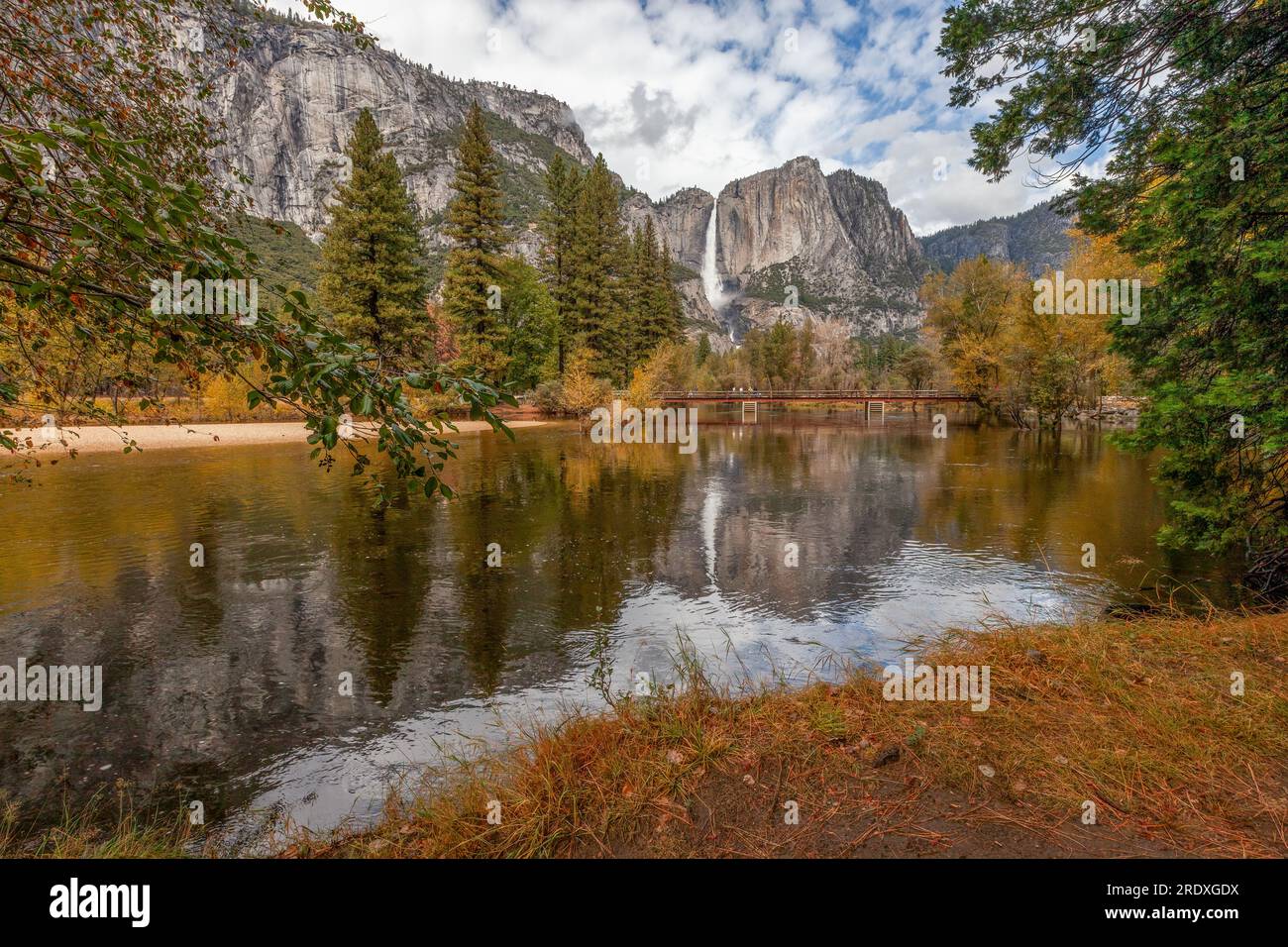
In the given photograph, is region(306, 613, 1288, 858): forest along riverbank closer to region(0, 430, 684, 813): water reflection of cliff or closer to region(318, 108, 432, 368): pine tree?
region(0, 430, 684, 813): water reflection of cliff

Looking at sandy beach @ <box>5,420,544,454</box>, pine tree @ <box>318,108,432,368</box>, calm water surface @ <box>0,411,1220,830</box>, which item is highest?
pine tree @ <box>318,108,432,368</box>

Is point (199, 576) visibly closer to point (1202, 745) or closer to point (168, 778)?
point (168, 778)

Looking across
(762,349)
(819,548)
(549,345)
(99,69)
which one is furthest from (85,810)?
(762,349)

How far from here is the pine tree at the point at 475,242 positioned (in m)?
39.8

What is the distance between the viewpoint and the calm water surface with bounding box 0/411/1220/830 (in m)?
5.40

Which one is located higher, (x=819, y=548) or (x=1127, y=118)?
(x=1127, y=118)

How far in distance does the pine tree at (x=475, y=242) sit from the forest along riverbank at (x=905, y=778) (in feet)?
124

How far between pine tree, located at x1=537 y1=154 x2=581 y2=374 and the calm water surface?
117 feet

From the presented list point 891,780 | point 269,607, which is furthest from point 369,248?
point 891,780

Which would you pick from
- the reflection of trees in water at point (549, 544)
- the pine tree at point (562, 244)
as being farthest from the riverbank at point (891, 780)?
the pine tree at point (562, 244)

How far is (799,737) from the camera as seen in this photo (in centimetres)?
409

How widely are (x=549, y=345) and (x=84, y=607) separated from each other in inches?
1927

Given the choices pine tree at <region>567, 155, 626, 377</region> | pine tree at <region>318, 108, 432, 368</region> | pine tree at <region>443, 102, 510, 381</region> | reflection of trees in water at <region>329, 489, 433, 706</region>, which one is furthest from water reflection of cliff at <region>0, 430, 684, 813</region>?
pine tree at <region>567, 155, 626, 377</region>
